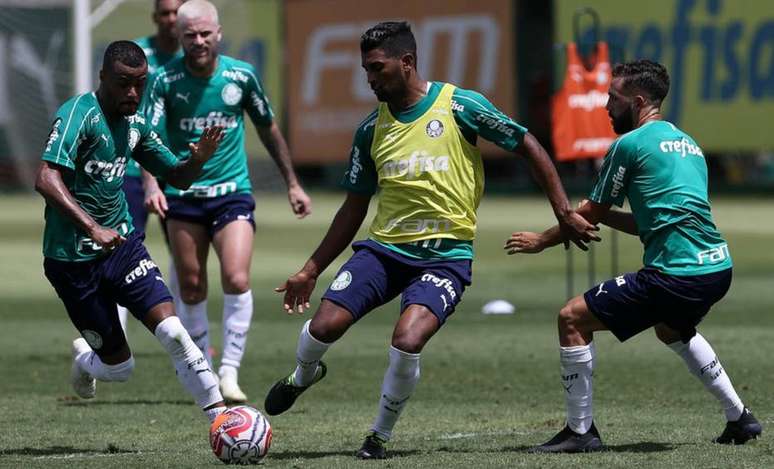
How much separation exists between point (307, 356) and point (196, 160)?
1.45m

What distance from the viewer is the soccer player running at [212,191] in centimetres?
1072

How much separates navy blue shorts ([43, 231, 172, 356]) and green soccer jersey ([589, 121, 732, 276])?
Answer: 2452mm

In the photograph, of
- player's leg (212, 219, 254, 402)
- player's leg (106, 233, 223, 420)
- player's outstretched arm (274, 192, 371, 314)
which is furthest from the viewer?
player's leg (212, 219, 254, 402)

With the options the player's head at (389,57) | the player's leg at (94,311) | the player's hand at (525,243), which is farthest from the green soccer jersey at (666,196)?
the player's leg at (94,311)

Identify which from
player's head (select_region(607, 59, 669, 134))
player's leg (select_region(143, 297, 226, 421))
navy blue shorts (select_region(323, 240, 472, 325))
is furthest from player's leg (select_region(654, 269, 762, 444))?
player's leg (select_region(143, 297, 226, 421))

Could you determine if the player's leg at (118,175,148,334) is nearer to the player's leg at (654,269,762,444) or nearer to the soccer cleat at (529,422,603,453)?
the soccer cleat at (529,422,603,453)

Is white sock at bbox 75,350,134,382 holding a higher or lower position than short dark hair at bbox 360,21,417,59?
lower

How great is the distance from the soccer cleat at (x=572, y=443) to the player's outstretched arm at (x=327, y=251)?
4.68 feet

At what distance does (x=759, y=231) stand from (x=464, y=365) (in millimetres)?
14049

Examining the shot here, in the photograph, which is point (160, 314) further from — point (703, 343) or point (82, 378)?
point (703, 343)

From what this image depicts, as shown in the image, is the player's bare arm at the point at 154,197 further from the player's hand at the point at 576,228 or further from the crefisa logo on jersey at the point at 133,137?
the player's hand at the point at 576,228

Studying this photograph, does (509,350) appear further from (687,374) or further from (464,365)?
(687,374)

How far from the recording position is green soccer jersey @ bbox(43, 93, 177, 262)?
26.9 feet

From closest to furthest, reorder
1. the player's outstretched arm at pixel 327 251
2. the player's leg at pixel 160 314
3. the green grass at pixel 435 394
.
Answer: the green grass at pixel 435 394 → the player's outstretched arm at pixel 327 251 → the player's leg at pixel 160 314
